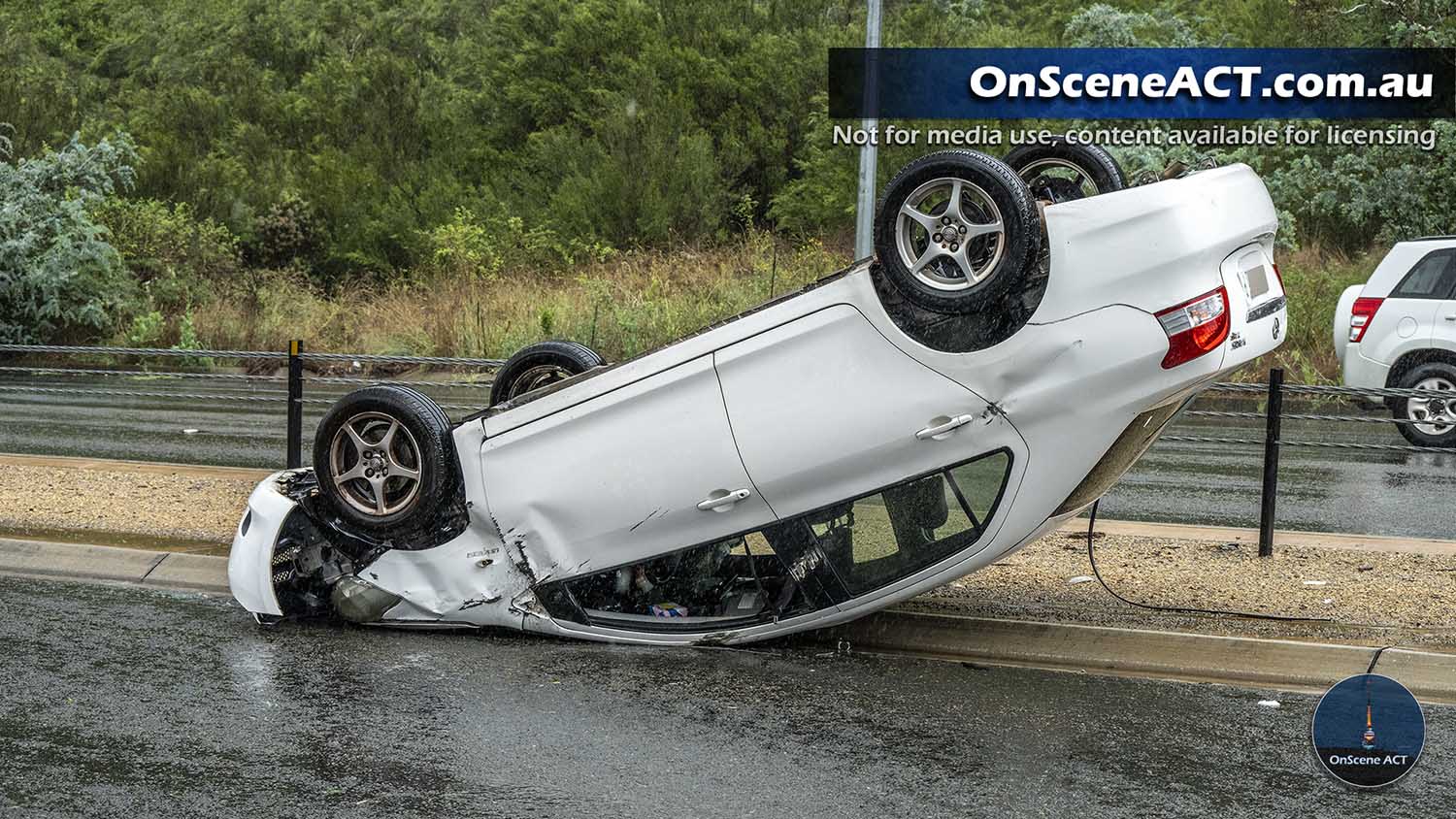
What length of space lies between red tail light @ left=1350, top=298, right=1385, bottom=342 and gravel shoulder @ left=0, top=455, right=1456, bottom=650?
6.47 metres

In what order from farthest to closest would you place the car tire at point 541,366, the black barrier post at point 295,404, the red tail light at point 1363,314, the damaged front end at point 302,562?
1. the red tail light at point 1363,314
2. the black barrier post at point 295,404
3. the car tire at point 541,366
4. the damaged front end at point 302,562

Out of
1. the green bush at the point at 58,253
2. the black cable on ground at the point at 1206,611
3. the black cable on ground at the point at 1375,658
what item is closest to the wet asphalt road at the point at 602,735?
the black cable on ground at the point at 1375,658

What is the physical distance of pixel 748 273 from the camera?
2336 cm

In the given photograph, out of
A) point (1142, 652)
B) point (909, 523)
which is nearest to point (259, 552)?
point (909, 523)

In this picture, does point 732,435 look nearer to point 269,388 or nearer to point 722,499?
point 722,499

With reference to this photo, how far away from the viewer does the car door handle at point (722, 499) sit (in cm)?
612

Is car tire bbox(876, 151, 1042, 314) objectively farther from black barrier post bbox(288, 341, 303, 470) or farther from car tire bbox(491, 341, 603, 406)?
black barrier post bbox(288, 341, 303, 470)

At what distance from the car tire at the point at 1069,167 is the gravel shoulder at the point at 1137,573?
193 centimetres

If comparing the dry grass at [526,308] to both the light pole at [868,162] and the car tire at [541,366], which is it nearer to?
the light pole at [868,162]

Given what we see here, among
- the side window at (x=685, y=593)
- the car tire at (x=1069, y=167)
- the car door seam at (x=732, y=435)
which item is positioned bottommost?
the side window at (x=685, y=593)

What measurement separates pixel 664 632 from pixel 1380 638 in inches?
120

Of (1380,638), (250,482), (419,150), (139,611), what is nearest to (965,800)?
(1380,638)

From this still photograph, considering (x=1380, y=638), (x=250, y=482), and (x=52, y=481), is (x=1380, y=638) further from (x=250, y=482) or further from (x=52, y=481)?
(x=52, y=481)

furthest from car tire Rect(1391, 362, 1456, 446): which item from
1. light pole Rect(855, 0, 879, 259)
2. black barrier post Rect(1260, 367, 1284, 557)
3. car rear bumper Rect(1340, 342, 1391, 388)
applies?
light pole Rect(855, 0, 879, 259)
